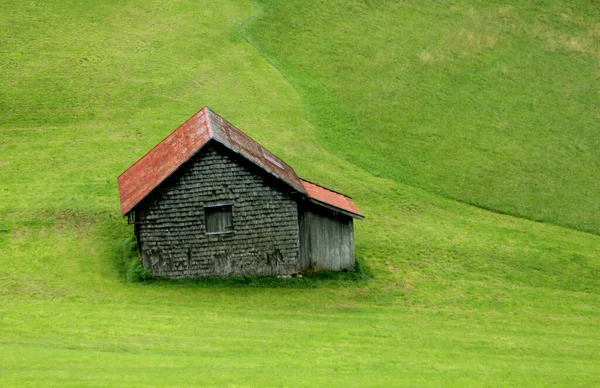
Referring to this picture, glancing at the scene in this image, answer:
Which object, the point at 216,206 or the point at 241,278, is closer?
the point at 216,206

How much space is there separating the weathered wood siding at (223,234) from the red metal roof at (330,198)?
4.62 ft

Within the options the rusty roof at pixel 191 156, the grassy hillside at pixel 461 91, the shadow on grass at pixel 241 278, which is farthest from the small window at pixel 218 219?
the grassy hillside at pixel 461 91

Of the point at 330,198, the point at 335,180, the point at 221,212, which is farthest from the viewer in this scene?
the point at 335,180

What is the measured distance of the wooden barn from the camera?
3350 cm

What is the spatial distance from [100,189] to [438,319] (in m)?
18.0

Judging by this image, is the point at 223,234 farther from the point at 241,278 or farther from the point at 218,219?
the point at 241,278

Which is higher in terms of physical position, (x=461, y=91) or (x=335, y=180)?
(x=461, y=91)

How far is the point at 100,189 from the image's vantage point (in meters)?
42.2

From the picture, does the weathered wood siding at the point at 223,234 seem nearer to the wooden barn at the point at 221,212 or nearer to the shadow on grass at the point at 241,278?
the wooden barn at the point at 221,212

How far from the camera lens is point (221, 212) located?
3406 centimetres

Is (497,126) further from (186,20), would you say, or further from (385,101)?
(186,20)

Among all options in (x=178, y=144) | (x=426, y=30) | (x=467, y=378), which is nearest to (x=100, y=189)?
(x=178, y=144)

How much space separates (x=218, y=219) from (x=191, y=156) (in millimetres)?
2774

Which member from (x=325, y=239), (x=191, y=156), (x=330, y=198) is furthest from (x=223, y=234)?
(x=330, y=198)
